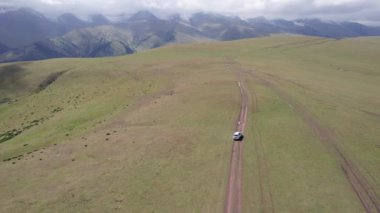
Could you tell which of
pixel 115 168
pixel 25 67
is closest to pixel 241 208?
pixel 115 168

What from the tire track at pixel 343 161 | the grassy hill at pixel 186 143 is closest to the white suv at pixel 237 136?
the grassy hill at pixel 186 143

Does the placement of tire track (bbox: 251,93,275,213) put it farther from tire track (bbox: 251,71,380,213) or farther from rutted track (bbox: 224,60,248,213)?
tire track (bbox: 251,71,380,213)

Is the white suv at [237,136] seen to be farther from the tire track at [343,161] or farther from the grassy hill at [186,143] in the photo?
the tire track at [343,161]

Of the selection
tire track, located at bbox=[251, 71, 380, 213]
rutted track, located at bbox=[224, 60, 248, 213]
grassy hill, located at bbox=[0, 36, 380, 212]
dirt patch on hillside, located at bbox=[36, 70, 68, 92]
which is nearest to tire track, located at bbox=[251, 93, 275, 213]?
grassy hill, located at bbox=[0, 36, 380, 212]

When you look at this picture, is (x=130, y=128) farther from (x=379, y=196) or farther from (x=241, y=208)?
(x=379, y=196)

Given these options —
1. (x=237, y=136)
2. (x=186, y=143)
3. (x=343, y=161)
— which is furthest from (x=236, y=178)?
(x=343, y=161)

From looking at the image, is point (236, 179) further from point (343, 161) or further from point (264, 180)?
point (343, 161)
